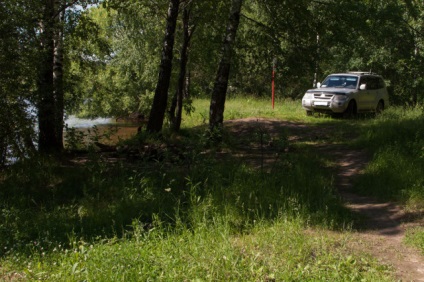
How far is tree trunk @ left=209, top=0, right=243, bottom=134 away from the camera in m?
10.8

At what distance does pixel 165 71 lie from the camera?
11711 mm

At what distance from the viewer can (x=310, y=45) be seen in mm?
12289

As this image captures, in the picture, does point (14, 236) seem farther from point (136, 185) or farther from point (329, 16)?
point (329, 16)

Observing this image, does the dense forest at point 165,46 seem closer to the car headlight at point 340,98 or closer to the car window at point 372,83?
the car window at point 372,83

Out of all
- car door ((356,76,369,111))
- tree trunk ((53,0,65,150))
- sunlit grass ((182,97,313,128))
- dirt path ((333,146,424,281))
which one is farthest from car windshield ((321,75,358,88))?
tree trunk ((53,0,65,150))

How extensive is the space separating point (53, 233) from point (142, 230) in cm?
135

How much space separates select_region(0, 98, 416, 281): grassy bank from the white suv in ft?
22.9

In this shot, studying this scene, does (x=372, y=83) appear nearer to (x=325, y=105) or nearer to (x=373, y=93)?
(x=373, y=93)

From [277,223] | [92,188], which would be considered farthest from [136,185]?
[277,223]

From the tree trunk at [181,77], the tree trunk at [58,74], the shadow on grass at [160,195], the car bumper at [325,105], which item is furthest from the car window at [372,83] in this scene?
the tree trunk at [58,74]

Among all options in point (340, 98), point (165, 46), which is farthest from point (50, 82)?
point (340, 98)

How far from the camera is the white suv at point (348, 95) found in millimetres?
15836

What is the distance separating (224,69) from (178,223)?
6.66 metres

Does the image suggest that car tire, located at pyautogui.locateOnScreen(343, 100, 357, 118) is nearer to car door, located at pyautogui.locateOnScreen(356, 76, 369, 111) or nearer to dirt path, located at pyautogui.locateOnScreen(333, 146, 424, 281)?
car door, located at pyautogui.locateOnScreen(356, 76, 369, 111)
